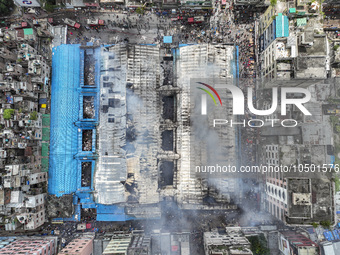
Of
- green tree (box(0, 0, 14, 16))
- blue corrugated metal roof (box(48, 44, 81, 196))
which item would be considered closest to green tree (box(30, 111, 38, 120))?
blue corrugated metal roof (box(48, 44, 81, 196))

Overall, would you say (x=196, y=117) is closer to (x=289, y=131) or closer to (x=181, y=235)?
(x=289, y=131)

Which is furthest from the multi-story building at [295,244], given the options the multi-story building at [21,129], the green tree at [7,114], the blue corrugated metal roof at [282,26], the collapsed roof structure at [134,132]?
the green tree at [7,114]

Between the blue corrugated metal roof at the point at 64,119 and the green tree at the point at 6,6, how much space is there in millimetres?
10658

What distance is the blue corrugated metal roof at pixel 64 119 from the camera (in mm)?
32969

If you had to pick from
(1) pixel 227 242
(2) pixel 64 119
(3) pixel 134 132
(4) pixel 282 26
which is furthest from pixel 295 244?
(2) pixel 64 119

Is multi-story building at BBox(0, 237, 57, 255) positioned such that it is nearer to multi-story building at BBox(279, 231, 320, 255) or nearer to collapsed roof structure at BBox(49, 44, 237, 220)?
collapsed roof structure at BBox(49, 44, 237, 220)

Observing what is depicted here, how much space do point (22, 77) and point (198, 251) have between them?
124 feet

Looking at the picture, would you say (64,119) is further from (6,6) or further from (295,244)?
(295,244)

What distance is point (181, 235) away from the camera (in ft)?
104

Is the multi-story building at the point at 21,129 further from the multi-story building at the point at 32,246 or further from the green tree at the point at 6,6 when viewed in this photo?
the green tree at the point at 6,6

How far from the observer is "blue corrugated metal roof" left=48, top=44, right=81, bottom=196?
33.0 meters

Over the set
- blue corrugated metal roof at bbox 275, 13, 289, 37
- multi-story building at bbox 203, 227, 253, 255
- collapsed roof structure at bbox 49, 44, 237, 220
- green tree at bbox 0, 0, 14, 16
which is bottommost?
multi-story building at bbox 203, 227, 253, 255

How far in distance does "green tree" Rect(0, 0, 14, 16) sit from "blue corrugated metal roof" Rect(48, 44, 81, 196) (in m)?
10.7

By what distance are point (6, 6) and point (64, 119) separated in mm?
21106
